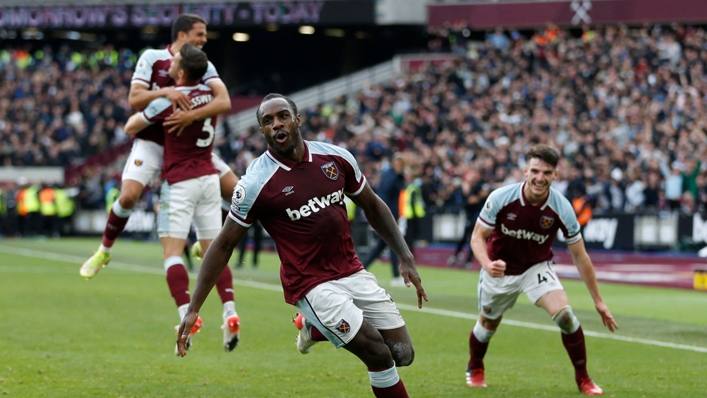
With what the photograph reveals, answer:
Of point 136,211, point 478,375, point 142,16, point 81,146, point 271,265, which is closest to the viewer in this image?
point 478,375

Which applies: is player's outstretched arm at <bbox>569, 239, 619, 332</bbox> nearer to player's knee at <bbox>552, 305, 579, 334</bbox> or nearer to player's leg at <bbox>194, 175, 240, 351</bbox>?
player's knee at <bbox>552, 305, 579, 334</bbox>

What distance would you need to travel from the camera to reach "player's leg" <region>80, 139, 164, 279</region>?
9695 millimetres

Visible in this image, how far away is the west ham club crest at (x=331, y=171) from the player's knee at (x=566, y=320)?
9.36ft

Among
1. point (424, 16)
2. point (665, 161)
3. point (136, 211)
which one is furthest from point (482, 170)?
point (424, 16)

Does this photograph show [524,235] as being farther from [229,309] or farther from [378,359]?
[378,359]

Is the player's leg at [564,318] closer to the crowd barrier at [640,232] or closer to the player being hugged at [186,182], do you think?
the player being hugged at [186,182]

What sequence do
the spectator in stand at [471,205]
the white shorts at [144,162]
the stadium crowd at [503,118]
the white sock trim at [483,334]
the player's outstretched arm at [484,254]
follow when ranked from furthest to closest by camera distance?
the stadium crowd at [503,118] < the spectator in stand at [471,205] < the white shorts at [144,162] < the white sock trim at [483,334] < the player's outstretched arm at [484,254]

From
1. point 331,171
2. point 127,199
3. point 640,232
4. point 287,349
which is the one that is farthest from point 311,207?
point 640,232

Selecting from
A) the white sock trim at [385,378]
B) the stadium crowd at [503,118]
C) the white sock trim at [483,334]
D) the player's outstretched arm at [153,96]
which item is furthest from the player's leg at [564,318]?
the stadium crowd at [503,118]

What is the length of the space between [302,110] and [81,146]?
29.3ft

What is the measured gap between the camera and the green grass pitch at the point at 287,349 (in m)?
8.70

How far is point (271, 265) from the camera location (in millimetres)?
23000

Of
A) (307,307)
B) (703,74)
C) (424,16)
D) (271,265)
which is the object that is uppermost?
(424,16)

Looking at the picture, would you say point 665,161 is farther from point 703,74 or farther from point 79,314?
point 79,314
